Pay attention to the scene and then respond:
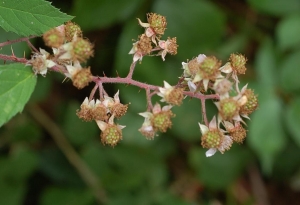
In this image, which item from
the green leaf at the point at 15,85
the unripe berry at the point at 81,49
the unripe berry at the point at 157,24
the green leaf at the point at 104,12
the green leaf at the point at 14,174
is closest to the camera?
the unripe berry at the point at 81,49

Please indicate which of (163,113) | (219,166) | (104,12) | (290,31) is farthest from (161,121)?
(219,166)

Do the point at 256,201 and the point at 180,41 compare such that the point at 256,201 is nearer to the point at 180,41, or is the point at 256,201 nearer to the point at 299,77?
the point at 299,77

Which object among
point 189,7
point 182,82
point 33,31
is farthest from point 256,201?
point 33,31

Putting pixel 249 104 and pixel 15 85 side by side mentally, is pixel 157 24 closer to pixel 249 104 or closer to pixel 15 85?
pixel 249 104

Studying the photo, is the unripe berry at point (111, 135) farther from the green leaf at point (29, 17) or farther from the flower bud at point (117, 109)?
the green leaf at point (29, 17)

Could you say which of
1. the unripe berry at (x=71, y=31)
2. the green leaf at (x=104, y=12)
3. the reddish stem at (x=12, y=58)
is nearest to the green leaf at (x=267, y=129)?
the green leaf at (x=104, y=12)

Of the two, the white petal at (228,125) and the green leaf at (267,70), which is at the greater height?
the white petal at (228,125)
